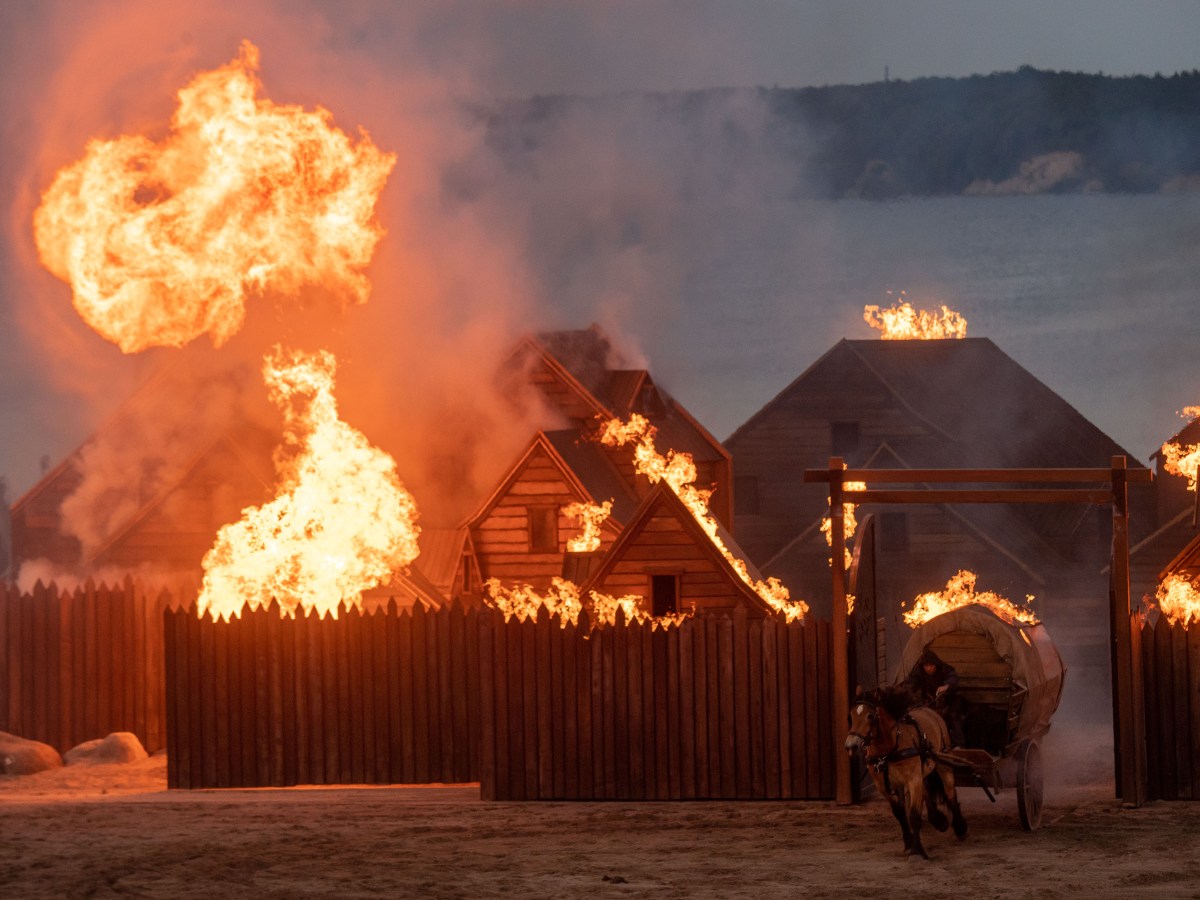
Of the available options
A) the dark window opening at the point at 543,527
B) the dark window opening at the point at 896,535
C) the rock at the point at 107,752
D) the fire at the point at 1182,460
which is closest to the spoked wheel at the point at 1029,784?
the rock at the point at 107,752

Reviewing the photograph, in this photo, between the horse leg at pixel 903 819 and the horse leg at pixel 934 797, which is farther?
the horse leg at pixel 934 797

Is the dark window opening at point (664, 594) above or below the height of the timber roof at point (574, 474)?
below

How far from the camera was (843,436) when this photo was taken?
→ 5728cm

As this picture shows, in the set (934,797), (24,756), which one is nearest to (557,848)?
(934,797)

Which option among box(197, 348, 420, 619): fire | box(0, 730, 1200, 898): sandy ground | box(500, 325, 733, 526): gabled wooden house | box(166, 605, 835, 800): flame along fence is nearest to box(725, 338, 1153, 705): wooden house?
box(500, 325, 733, 526): gabled wooden house

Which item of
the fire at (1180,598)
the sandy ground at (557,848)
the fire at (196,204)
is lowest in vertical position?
the sandy ground at (557,848)

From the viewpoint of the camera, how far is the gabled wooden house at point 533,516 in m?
44.4

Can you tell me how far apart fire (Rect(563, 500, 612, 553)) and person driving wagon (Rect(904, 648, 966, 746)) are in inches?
916

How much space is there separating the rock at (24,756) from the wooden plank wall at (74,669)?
3.65ft

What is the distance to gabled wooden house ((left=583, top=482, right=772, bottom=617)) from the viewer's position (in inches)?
1171

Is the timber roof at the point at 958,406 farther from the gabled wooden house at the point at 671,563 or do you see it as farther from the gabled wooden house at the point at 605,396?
the gabled wooden house at the point at 671,563

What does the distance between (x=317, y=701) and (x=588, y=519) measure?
20142mm

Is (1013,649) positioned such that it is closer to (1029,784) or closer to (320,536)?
(1029,784)

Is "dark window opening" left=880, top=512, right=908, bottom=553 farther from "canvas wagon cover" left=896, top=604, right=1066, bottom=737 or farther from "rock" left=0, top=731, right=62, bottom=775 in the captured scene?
"canvas wagon cover" left=896, top=604, right=1066, bottom=737
